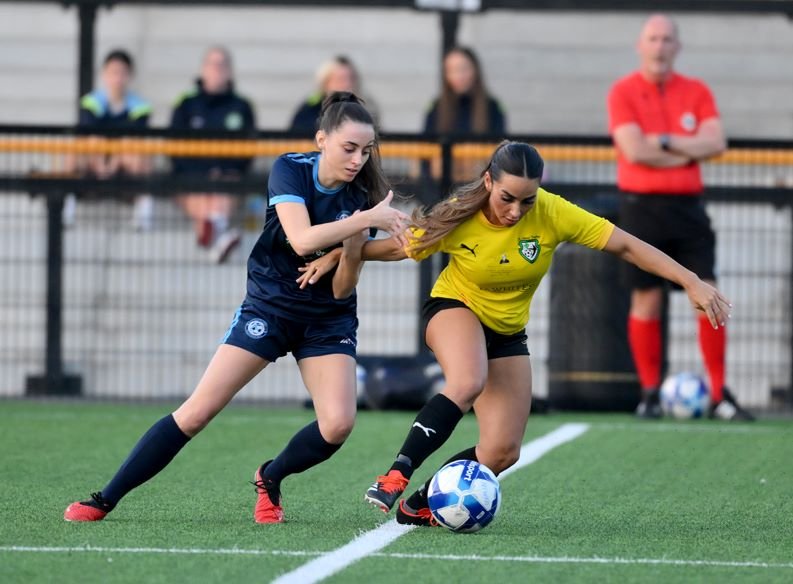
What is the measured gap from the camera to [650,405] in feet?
37.8

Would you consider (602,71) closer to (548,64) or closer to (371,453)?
(548,64)

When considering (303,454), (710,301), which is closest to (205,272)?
(303,454)

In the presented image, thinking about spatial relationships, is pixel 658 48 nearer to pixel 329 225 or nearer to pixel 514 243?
pixel 514 243

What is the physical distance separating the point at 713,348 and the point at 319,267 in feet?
17.4

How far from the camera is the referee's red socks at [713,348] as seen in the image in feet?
36.6

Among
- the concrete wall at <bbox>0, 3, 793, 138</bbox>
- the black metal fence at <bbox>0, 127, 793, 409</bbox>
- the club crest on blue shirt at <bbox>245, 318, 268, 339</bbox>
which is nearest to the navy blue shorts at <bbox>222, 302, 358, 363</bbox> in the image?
the club crest on blue shirt at <bbox>245, 318, 268, 339</bbox>

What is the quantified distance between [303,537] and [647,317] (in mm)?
5603

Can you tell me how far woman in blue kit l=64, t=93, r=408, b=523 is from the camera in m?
6.49

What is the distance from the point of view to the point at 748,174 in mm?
12453

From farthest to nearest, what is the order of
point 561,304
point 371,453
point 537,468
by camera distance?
point 561,304
point 371,453
point 537,468

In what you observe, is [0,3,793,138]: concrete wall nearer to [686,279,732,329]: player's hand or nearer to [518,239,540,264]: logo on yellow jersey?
[518,239,540,264]: logo on yellow jersey

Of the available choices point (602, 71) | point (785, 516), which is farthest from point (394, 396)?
point (602, 71)

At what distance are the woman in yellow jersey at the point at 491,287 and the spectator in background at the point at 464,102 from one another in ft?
20.1

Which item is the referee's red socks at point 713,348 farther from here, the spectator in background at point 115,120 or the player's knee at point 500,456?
the player's knee at point 500,456
